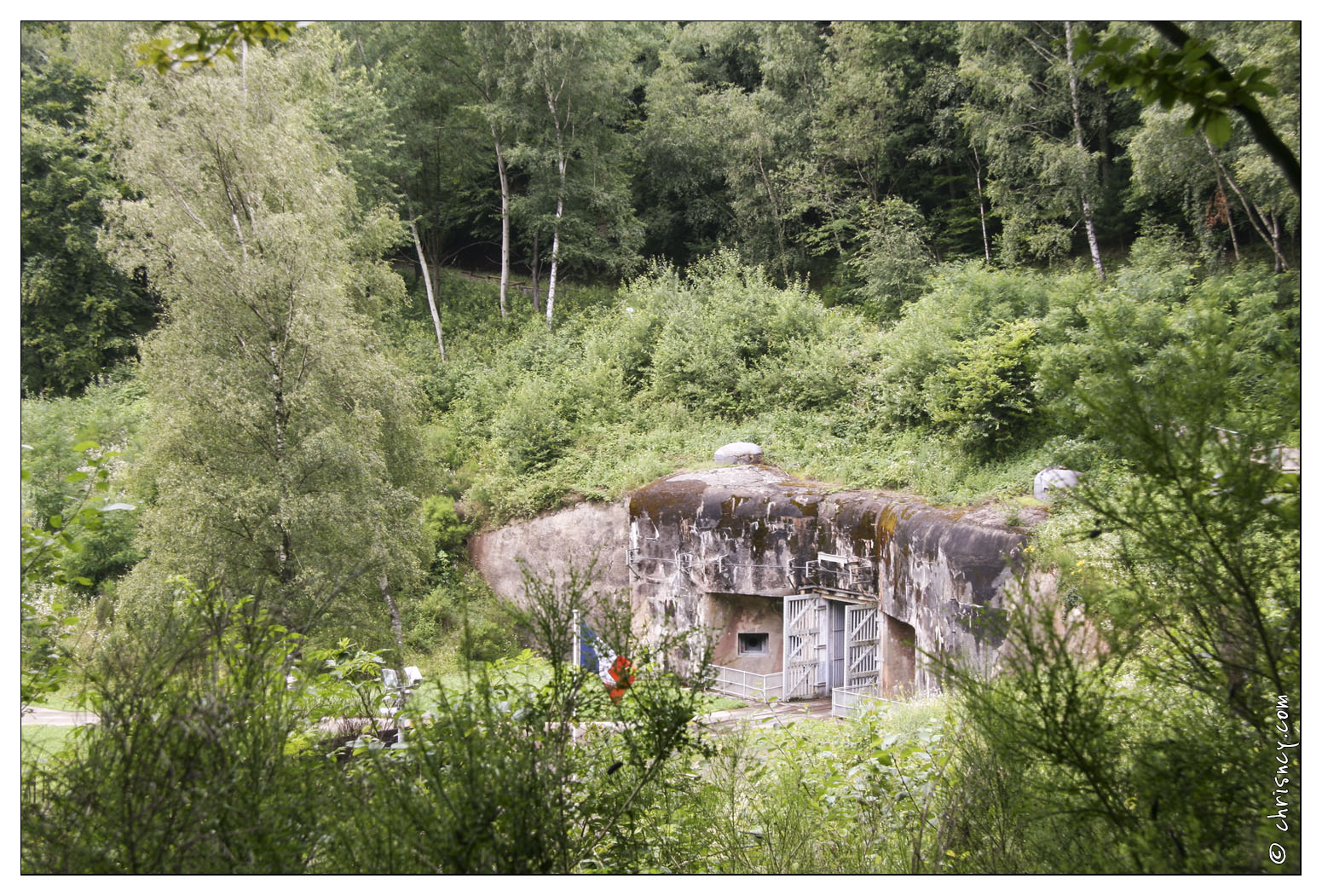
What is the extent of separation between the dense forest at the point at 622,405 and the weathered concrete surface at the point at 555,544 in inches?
9.6

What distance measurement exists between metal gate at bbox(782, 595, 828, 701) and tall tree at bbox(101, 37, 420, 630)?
3348mm

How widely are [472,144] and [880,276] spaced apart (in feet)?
20.1

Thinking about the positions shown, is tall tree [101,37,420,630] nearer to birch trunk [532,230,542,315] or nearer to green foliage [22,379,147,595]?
green foliage [22,379,147,595]

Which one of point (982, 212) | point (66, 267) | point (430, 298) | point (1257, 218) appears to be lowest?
point (66, 267)

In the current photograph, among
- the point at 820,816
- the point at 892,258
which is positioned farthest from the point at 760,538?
the point at 892,258

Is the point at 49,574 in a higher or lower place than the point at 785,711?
higher

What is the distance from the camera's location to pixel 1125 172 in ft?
34.9

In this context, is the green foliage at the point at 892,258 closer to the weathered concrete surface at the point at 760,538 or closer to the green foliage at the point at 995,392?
the green foliage at the point at 995,392

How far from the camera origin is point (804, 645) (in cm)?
720

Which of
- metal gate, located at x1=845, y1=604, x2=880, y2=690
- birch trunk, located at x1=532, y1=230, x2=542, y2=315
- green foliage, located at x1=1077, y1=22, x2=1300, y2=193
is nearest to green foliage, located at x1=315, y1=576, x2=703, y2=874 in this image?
green foliage, located at x1=1077, y1=22, x2=1300, y2=193

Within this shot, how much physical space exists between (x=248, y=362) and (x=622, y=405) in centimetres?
420

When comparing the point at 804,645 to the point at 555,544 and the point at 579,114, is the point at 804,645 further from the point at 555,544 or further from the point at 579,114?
the point at 579,114

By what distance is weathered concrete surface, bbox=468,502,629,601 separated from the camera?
27.1 feet

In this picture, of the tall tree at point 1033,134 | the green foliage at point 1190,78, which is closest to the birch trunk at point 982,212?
the tall tree at point 1033,134
